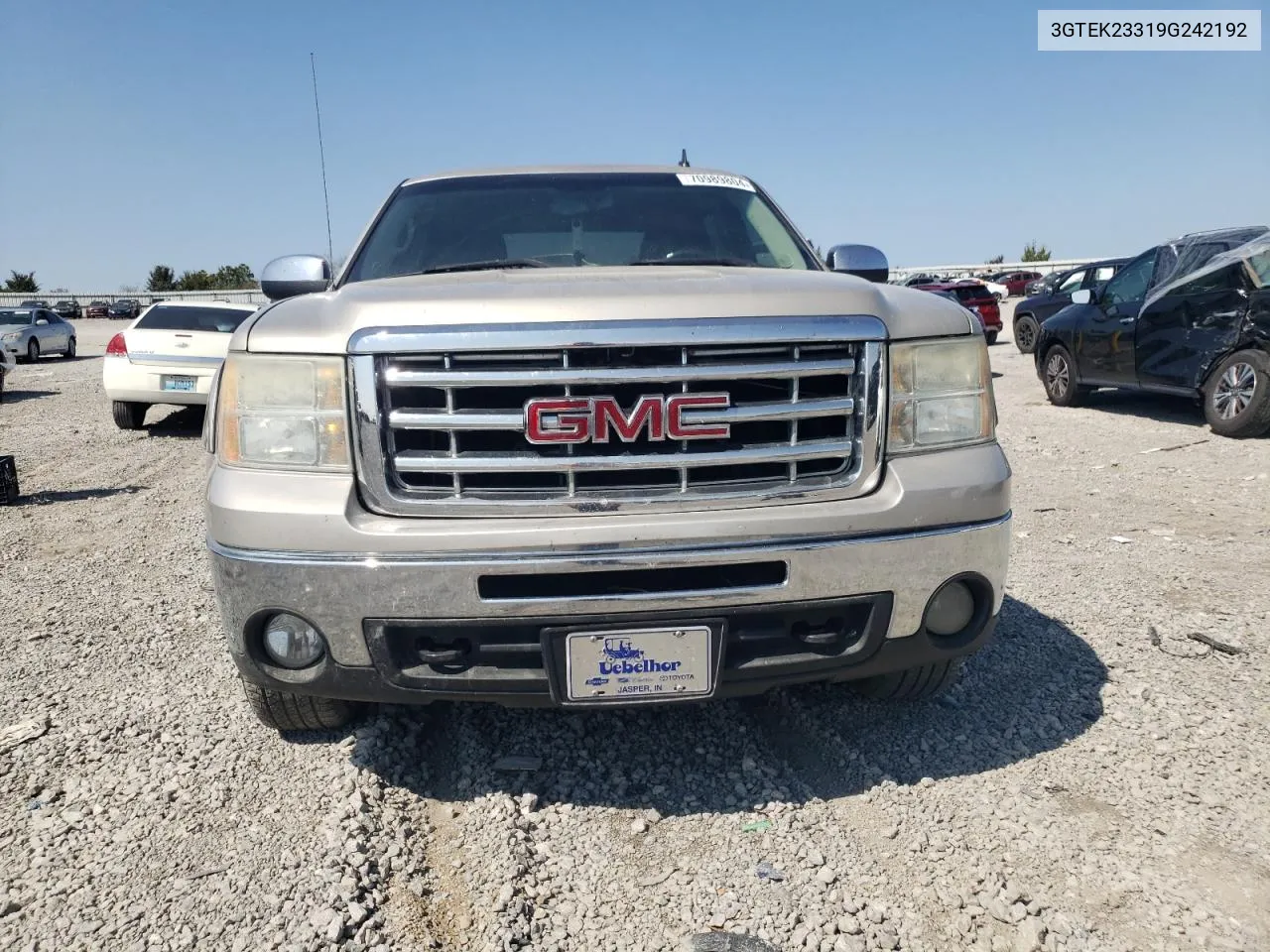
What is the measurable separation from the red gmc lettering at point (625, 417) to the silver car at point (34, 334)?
84.3 feet

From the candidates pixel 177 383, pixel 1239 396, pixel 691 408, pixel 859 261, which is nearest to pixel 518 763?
pixel 691 408

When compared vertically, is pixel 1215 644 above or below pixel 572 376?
below

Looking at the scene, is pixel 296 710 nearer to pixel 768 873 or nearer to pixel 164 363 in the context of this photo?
pixel 768 873

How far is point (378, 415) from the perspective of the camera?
2.26 metres

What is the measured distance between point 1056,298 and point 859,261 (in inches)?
538

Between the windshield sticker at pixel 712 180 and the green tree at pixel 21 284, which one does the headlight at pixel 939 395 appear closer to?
the windshield sticker at pixel 712 180

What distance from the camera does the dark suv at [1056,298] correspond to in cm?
1516

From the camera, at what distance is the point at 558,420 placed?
2.23 m

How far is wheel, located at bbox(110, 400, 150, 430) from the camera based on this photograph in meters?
10.4

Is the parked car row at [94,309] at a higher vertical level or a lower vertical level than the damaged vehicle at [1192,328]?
higher

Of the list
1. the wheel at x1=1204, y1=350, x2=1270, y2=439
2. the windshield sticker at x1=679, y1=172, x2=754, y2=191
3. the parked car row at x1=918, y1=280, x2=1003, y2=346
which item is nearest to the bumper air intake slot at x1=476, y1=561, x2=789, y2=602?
the windshield sticker at x1=679, y1=172, x2=754, y2=191

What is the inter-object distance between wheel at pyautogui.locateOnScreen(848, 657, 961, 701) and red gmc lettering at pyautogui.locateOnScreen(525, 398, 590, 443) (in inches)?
53.8

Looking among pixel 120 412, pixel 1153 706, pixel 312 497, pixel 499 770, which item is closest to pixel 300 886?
pixel 499 770

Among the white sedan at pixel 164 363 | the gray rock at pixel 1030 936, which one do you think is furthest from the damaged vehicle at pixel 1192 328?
the white sedan at pixel 164 363
